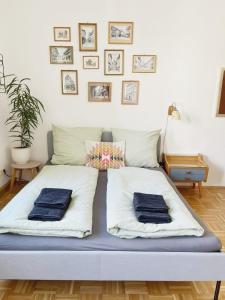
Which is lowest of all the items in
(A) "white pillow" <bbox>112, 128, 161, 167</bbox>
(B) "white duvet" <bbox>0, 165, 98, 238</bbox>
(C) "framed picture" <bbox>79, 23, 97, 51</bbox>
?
(B) "white duvet" <bbox>0, 165, 98, 238</bbox>

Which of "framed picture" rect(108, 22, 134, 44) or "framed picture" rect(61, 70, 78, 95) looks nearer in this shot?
"framed picture" rect(108, 22, 134, 44)

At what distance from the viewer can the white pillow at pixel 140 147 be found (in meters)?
2.89

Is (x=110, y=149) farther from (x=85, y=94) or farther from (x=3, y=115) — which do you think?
(x=3, y=115)

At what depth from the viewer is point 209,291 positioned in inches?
66.7

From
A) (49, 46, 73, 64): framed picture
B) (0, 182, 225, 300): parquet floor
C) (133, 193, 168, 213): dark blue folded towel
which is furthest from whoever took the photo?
(49, 46, 73, 64): framed picture

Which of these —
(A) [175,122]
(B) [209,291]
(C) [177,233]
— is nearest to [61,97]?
(A) [175,122]

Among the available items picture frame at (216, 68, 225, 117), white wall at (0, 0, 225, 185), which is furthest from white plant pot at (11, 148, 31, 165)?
picture frame at (216, 68, 225, 117)

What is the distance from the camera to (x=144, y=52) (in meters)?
2.97

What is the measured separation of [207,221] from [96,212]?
1.40 m

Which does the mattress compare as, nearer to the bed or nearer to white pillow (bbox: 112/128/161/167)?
the bed

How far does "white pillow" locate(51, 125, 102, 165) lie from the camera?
288 centimetres

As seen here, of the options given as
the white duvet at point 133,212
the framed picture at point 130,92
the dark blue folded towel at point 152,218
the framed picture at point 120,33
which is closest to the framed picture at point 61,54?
the framed picture at point 120,33

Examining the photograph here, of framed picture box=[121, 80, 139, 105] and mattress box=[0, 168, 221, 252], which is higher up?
framed picture box=[121, 80, 139, 105]

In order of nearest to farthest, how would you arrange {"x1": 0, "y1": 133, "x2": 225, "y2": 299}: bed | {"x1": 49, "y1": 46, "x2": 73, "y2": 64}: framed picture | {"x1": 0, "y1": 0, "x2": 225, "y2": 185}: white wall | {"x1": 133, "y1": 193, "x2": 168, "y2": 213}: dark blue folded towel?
{"x1": 0, "y1": 133, "x2": 225, "y2": 299}: bed, {"x1": 133, "y1": 193, "x2": 168, "y2": 213}: dark blue folded towel, {"x1": 0, "y1": 0, "x2": 225, "y2": 185}: white wall, {"x1": 49, "y1": 46, "x2": 73, "y2": 64}: framed picture
